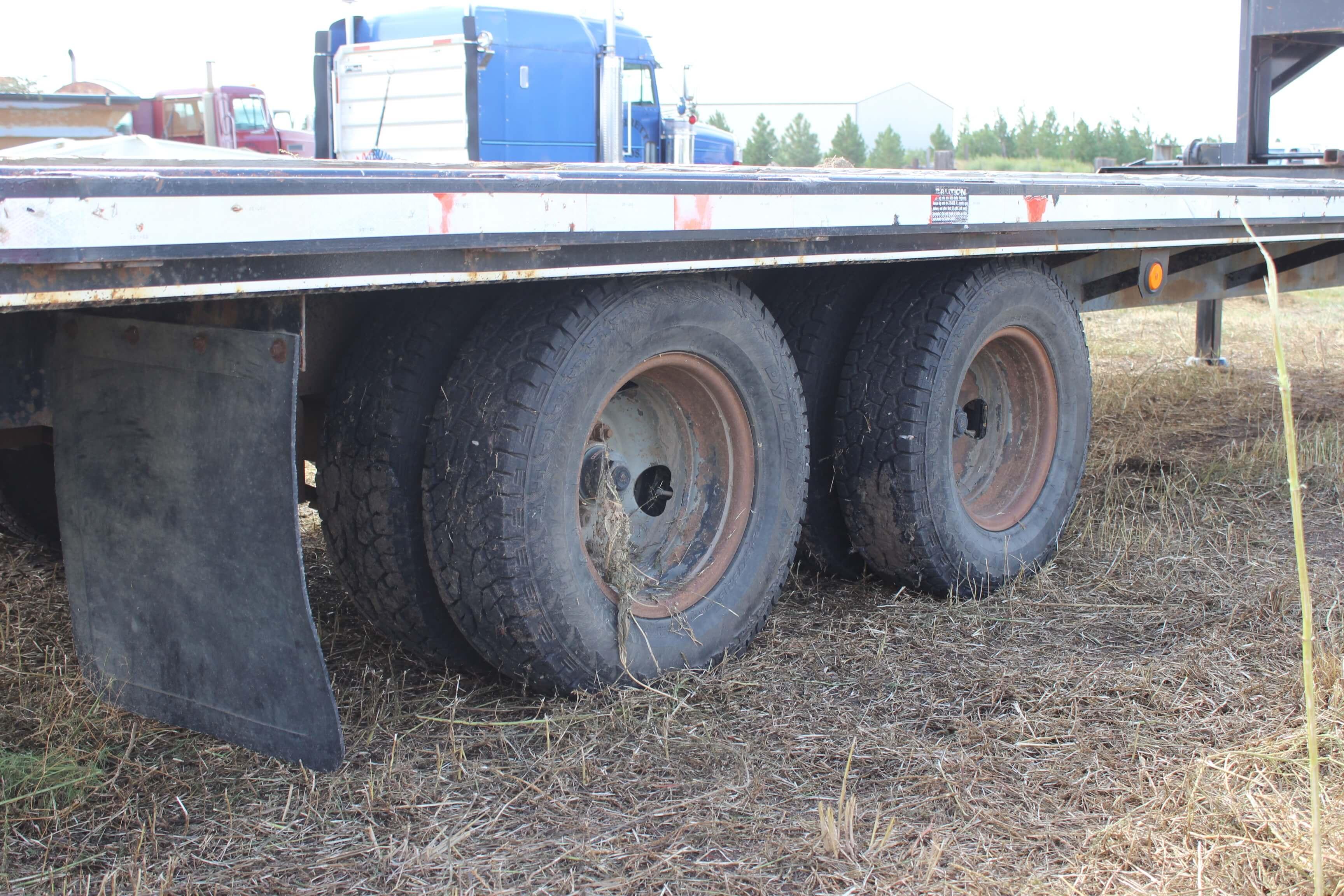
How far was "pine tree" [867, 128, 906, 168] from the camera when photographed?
4444 centimetres

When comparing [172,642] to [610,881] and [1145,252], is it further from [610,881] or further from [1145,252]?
[1145,252]


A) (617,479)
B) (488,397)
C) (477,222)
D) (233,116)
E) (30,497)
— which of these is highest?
(233,116)

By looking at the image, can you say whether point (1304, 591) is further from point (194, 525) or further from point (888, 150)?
point (888, 150)

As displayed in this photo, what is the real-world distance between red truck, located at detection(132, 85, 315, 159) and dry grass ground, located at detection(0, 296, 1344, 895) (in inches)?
626

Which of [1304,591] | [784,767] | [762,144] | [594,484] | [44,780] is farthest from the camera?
[762,144]

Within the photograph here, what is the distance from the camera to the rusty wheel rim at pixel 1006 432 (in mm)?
3949

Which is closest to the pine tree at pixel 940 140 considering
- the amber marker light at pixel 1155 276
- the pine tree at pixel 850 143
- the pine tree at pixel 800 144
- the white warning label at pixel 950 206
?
the pine tree at pixel 850 143

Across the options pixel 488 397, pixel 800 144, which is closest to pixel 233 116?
pixel 488 397

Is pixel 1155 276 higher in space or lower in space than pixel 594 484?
higher

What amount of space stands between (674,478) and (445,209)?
1212mm

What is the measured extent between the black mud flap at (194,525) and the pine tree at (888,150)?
143 feet

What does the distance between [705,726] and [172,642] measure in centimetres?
112

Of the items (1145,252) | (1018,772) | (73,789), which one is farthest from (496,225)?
(1145,252)

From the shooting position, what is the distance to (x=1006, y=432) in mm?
4062
